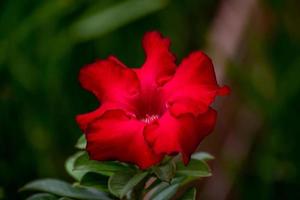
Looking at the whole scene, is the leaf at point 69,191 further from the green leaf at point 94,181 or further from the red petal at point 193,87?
the red petal at point 193,87

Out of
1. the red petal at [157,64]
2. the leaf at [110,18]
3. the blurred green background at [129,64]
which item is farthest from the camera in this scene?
the leaf at [110,18]

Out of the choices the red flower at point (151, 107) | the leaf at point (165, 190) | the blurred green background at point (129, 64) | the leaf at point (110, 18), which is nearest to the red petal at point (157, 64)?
the red flower at point (151, 107)

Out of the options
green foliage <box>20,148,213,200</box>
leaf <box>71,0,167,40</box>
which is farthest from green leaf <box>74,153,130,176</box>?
leaf <box>71,0,167,40</box>

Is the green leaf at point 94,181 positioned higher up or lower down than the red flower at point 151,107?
lower down

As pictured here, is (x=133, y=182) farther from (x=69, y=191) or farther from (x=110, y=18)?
(x=110, y=18)

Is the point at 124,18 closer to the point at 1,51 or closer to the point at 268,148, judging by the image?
the point at 1,51

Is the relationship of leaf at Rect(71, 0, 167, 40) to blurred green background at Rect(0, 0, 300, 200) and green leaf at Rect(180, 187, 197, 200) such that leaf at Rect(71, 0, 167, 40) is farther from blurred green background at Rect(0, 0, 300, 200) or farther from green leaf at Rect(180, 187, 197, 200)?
green leaf at Rect(180, 187, 197, 200)
